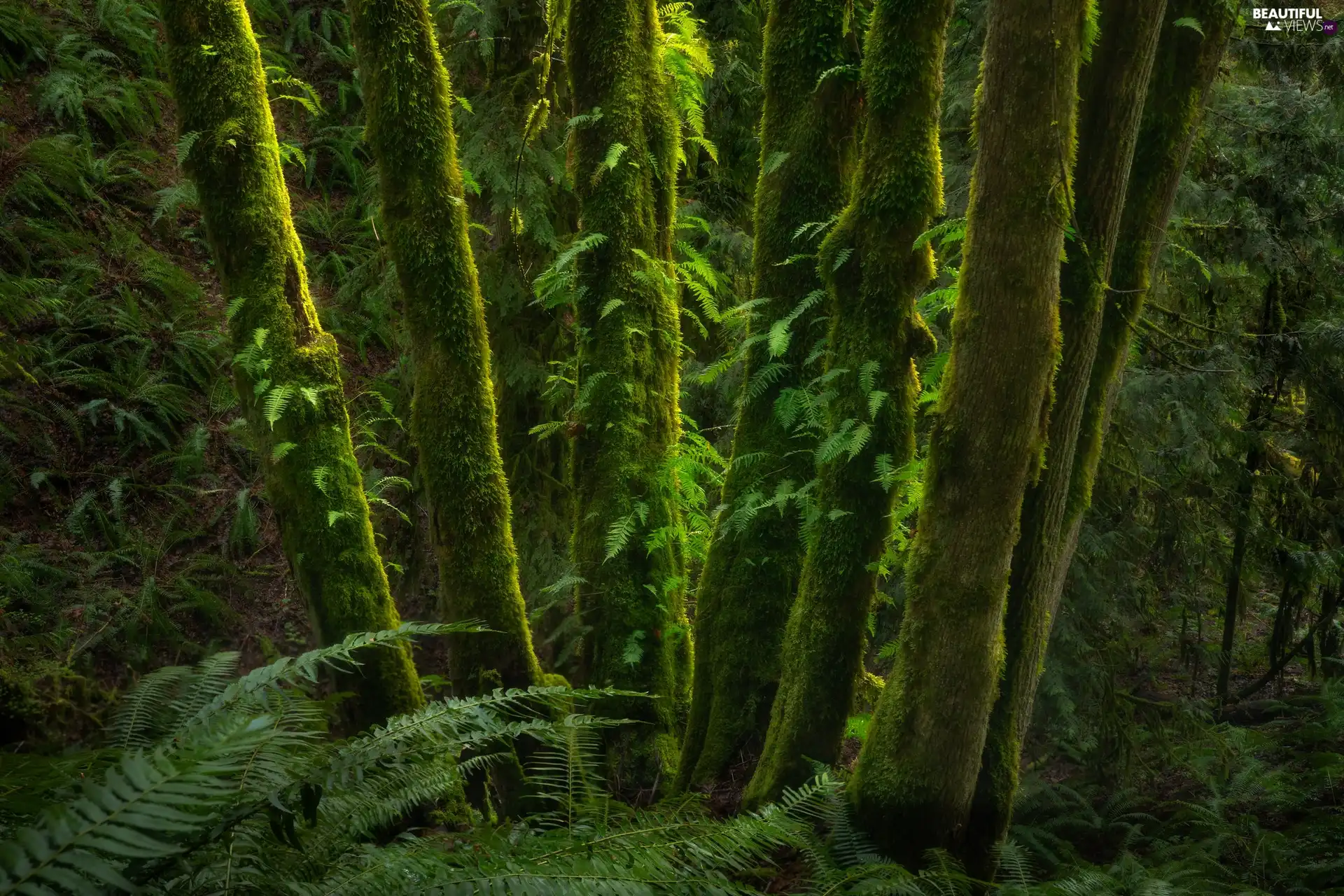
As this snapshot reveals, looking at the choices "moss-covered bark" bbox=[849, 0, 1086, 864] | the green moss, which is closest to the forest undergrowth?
"moss-covered bark" bbox=[849, 0, 1086, 864]

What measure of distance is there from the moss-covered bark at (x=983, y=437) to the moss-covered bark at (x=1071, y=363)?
271 millimetres

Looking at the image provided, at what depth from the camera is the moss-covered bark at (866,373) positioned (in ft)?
12.7

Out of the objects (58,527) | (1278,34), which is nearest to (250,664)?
(58,527)

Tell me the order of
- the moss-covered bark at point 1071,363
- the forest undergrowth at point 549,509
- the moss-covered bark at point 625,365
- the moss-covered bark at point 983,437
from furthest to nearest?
the moss-covered bark at point 625,365 → the moss-covered bark at point 1071,363 → the moss-covered bark at point 983,437 → the forest undergrowth at point 549,509

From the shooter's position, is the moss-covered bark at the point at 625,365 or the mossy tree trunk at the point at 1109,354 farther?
the moss-covered bark at the point at 625,365

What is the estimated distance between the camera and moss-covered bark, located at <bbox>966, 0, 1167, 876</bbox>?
11.3 ft

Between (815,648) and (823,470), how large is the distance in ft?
2.67

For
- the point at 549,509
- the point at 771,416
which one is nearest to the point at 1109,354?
the point at 771,416

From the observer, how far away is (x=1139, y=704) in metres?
7.50

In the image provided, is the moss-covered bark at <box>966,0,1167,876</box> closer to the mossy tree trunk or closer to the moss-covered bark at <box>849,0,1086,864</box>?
the mossy tree trunk

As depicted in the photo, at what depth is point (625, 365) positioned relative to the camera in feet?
15.9

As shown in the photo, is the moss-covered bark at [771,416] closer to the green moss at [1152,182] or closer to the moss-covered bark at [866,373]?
the moss-covered bark at [866,373]

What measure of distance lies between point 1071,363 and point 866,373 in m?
0.83

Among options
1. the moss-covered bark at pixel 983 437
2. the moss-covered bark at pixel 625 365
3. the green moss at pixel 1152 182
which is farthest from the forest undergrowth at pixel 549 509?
the green moss at pixel 1152 182
